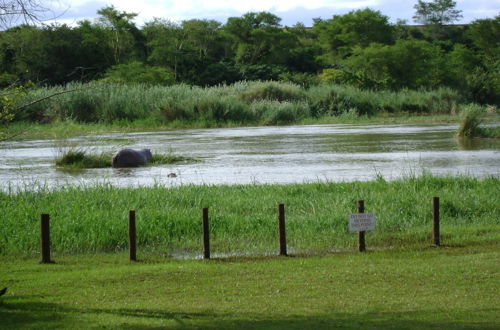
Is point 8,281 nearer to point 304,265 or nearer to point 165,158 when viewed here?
point 304,265

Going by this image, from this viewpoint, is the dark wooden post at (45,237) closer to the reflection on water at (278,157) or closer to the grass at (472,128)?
the reflection on water at (278,157)

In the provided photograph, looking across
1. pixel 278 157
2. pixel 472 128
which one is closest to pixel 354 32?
pixel 472 128

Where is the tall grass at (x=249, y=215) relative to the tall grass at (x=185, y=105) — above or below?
below

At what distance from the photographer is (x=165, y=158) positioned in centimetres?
2881

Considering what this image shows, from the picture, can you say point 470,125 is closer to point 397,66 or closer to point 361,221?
point 361,221

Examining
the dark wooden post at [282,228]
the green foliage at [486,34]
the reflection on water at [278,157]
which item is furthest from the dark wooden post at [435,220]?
the green foliage at [486,34]

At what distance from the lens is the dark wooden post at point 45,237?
1180cm

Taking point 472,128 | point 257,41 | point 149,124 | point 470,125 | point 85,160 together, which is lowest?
point 85,160

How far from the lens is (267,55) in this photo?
105438mm

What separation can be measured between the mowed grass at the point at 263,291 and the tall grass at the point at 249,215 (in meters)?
0.99

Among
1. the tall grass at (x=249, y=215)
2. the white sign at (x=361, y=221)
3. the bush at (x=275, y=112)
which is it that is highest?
the bush at (x=275, y=112)

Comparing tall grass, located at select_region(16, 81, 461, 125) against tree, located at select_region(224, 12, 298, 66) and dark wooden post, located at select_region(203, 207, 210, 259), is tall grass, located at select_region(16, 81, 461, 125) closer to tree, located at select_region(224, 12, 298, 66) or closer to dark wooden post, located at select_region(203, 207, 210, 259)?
dark wooden post, located at select_region(203, 207, 210, 259)

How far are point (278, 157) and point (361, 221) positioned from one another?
1797cm

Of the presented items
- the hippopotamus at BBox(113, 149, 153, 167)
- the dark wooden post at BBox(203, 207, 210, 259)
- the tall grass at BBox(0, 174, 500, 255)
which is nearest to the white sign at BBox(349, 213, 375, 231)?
the tall grass at BBox(0, 174, 500, 255)
